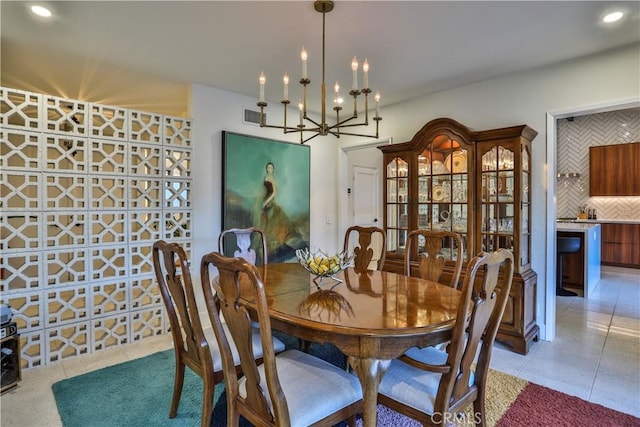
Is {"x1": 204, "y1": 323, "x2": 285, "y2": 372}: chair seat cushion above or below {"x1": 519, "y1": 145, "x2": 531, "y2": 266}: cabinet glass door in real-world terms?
below

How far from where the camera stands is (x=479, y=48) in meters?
2.75

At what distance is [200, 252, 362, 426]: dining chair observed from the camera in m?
1.24

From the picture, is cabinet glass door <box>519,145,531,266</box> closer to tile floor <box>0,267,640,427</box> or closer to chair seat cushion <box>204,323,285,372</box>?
tile floor <box>0,267,640,427</box>

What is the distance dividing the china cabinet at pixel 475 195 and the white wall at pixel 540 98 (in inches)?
4.7

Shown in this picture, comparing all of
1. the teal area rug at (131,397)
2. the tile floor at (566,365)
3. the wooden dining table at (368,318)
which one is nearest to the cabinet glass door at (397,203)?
the tile floor at (566,365)

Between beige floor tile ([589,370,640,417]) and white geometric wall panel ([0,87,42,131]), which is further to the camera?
white geometric wall panel ([0,87,42,131])

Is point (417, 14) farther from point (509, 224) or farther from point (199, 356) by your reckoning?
point (199, 356)

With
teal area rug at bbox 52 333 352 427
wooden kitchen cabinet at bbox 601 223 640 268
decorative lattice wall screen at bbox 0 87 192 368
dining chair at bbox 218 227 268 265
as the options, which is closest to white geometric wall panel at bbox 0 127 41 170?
decorative lattice wall screen at bbox 0 87 192 368

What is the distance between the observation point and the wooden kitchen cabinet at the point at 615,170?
622 centimetres

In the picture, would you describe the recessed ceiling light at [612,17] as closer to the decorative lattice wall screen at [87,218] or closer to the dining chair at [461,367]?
the dining chair at [461,367]

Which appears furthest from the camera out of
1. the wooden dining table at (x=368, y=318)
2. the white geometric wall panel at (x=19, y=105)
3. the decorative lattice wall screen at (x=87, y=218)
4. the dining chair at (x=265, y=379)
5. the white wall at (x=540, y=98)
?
the white wall at (x=540, y=98)

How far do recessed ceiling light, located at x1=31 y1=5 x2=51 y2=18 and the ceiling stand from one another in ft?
0.14

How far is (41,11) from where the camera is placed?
7.28 ft

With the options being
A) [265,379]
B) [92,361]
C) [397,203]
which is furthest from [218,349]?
[397,203]
